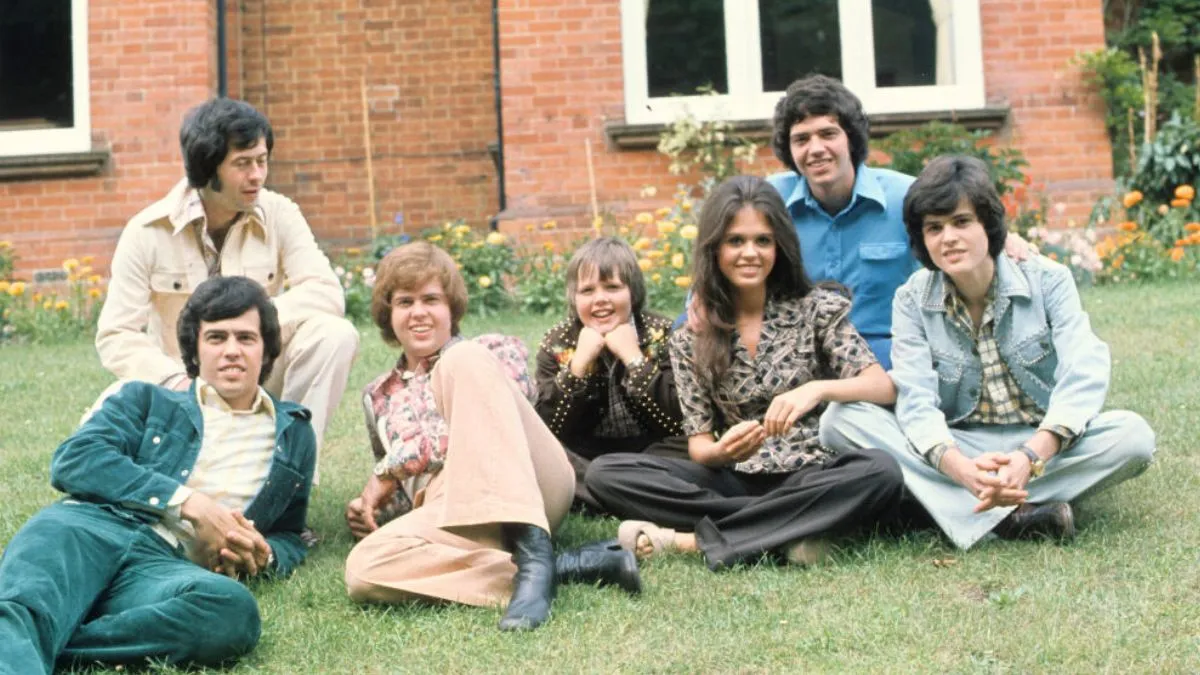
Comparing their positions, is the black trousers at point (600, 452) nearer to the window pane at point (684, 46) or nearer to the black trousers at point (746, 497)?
the black trousers at point (746, 497)

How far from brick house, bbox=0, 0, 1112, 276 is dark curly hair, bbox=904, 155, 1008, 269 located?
20.4 feet

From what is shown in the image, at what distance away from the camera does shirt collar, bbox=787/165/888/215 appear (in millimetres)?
4762

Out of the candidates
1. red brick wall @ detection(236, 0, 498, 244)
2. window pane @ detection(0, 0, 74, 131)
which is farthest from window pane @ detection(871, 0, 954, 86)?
window pane @ detection(0, 0, 74, 131)

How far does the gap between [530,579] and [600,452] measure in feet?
3.90

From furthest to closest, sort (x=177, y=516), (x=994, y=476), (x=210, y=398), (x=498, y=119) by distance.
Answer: (x=498, y=119)
(x=210, y=398)
(x=994, y=476)
(x=177, y=516)

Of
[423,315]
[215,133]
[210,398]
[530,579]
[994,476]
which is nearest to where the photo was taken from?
[530,579]

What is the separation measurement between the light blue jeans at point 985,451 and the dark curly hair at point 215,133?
1848 mm

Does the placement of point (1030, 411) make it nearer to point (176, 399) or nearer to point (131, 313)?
point (176, 399)

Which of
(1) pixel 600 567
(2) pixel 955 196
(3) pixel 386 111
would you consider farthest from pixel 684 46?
(1) pixel 600 567

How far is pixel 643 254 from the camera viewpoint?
9.31 m

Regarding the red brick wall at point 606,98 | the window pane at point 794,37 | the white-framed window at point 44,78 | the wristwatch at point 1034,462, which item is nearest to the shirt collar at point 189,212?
the wristwatch at point 1034,462

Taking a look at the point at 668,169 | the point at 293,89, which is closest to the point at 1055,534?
the point at 668,169

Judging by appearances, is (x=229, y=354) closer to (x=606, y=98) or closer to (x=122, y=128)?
(x=606, y=98)

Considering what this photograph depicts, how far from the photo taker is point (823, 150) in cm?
467
